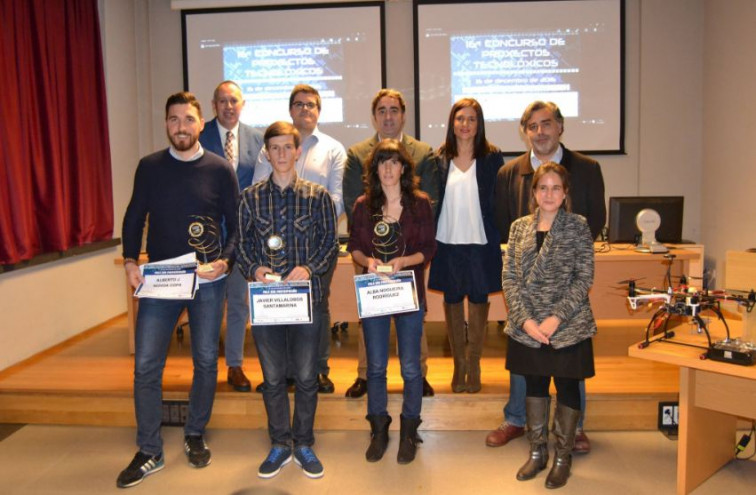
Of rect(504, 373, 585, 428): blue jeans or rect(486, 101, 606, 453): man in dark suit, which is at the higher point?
rect(486, 101, 606, 453): man in dark suit

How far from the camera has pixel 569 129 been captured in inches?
238

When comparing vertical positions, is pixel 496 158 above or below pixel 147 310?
above

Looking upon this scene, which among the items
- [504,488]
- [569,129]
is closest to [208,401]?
[504,488]

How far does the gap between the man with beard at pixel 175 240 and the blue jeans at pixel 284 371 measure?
287 mm

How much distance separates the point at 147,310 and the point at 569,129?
4507mm

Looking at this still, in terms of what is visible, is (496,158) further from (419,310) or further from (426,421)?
(426,421)

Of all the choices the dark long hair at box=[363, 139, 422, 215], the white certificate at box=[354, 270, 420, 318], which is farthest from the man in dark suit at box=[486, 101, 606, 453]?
the white certificate at box=[354, 270, 420, 318]

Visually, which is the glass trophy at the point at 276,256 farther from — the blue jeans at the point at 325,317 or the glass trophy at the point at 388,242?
the glass trophy at the point at 388,242

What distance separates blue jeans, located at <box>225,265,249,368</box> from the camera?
3.35 meters

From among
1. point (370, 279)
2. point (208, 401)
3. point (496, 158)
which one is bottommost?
point (208, 401)

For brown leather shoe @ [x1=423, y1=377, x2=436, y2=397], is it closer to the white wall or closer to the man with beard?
the man with beard

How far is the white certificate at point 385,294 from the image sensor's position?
2.65 metres

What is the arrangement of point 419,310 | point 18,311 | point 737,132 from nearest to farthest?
point 419,310, point 18,311, point 737,132

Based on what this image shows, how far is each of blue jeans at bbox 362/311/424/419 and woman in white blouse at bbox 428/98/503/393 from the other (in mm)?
394
